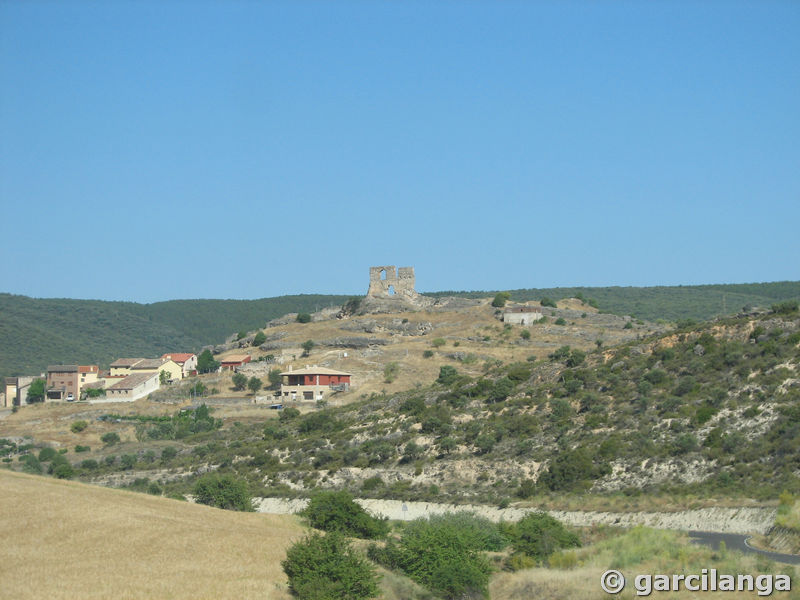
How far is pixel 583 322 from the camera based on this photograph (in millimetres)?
93562

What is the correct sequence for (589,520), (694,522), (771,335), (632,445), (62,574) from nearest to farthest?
(62,574), (694,522), (589,520), (632,445), (771,335)

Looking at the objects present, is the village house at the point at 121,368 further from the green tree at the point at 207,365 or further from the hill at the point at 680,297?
the hill at the point at 680,297

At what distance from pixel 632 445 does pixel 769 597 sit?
2422 cm

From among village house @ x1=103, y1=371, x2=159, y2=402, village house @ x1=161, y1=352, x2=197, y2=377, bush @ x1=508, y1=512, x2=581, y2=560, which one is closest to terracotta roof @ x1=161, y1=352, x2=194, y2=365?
village house @ x1=161, y1=352, x2=197, y2=377

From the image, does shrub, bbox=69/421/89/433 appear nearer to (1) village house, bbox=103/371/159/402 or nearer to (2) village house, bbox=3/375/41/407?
(1) village house, bbox=103/371/159/402

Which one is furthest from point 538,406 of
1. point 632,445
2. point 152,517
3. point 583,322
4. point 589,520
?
point 583,322

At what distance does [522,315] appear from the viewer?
9250 centimetres

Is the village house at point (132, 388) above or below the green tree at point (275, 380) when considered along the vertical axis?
below

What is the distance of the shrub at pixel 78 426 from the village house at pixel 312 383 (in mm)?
14087

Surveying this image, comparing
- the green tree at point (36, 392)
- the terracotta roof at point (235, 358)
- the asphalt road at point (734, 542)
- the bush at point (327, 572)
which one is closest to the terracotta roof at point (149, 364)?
the terracotta roof at point (235, 358)

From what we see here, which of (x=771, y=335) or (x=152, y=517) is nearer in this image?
(x=152, y=517)

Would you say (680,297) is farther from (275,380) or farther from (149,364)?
(275,380)

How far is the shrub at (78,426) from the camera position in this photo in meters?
75.8

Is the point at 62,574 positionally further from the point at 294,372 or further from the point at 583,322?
the point at 583,322
